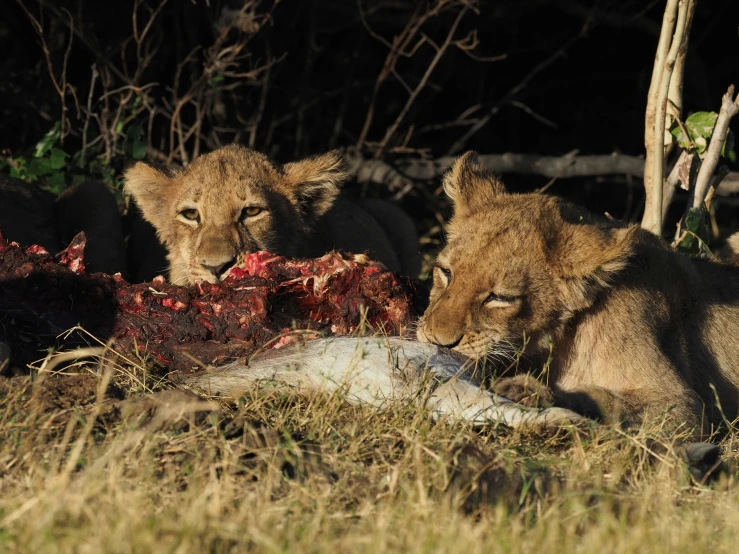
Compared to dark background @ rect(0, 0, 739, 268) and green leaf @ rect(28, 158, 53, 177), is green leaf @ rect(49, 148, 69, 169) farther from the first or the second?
dark background @ rect(0, 0, 739, 268)

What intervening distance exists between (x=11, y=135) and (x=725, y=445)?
254 inches

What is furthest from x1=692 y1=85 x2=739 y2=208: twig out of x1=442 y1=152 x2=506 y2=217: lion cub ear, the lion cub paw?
the lion cub paw

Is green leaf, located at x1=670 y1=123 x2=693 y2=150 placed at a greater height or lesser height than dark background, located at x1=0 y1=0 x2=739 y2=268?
greater

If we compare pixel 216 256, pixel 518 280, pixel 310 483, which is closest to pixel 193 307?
pixel 216 256

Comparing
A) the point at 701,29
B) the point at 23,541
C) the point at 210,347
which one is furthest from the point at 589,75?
the point at 23,541

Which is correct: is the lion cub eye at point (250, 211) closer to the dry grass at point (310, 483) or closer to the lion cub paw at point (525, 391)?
the dry grass at point (310, 483)

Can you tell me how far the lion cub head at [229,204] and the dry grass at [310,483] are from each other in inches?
53.4

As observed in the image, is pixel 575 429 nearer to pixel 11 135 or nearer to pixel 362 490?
pixel 362 490

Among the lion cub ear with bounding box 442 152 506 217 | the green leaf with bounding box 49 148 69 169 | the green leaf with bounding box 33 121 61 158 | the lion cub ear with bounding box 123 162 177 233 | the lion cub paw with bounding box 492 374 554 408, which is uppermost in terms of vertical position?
the lion cub ear with bounding box 442 152 506 217

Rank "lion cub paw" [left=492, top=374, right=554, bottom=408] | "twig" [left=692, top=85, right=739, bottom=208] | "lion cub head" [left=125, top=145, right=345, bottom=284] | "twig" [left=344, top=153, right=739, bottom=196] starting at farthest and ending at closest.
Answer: "twig" [left=344, top=153, right=739, bottom=196], "twig" [left=692, top=85, right=739, bottom=208], "lion cub head" [left=125, top=145, right=345, bottom=284], "lion cub paw" [left=492, top=374, right=554, bottom=408]

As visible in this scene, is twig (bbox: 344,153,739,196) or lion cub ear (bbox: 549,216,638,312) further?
twig (bbox: 344,153,739,196)

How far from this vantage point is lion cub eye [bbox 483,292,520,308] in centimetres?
425

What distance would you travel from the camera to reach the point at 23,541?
2.52 metres

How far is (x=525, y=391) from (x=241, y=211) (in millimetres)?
2085
